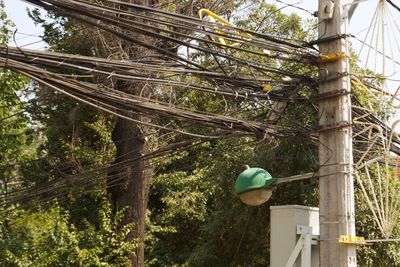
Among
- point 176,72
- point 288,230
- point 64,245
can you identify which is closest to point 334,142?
point 288,230

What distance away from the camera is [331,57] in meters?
6.43

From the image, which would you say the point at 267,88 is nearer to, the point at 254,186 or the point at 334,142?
the point at 334,142

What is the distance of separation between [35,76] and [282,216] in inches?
97.5

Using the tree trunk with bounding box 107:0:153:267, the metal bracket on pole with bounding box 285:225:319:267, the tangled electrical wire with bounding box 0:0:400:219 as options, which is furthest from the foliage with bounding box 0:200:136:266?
the metal bracket on pole with bounding box 285:225:319:267

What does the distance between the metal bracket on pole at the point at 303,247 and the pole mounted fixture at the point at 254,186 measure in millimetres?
450

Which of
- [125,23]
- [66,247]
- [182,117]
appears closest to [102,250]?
[66,247]

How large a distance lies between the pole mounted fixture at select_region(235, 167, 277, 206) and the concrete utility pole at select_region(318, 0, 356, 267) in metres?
0.50

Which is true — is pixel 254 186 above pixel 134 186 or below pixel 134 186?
below

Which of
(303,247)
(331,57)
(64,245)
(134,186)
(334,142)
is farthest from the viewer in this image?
(134,186)

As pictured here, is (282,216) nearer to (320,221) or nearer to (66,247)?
(320,221)

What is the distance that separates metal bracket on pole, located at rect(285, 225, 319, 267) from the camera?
599 cm

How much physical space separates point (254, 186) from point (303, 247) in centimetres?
69

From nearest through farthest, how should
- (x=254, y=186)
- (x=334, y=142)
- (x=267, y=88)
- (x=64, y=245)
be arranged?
(x=254, y=186), (x=334, y=142), (x=267, y=88), (x=64, y=245)

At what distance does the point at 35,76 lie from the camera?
209 inches
